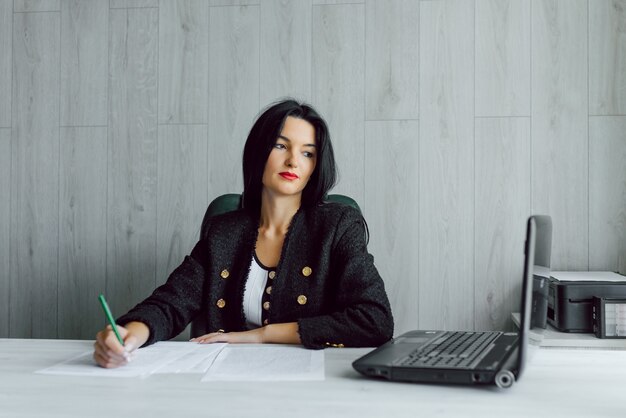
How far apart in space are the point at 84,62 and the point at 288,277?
4.94ft

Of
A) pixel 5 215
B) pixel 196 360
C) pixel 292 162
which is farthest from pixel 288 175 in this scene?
pixel 5 215

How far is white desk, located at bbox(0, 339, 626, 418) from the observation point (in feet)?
2.81

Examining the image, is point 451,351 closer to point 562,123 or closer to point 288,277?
point 288,277

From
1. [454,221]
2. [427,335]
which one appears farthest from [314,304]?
[454,221]

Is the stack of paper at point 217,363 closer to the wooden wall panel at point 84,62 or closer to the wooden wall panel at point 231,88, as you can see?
the wooden wall panel at point 231,88

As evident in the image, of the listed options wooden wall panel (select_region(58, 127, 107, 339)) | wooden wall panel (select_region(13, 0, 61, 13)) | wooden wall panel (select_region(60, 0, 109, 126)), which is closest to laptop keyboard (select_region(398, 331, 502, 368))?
wooden wall panel (select_region(58, 127, 107, 339))

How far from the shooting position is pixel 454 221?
244 centimetres

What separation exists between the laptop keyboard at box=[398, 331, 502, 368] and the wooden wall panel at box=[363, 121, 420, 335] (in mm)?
1152

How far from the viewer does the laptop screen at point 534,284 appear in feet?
2.95

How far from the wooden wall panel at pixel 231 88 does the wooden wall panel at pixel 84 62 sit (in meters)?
0.45

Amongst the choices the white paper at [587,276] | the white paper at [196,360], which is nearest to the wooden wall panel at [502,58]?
the white paper at [587,276]

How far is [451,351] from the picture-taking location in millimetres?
1107

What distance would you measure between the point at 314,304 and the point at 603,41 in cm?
156

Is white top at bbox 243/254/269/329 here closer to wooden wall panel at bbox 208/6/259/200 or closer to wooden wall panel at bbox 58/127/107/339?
wooden wall panel at bbox 208/6/259/200
